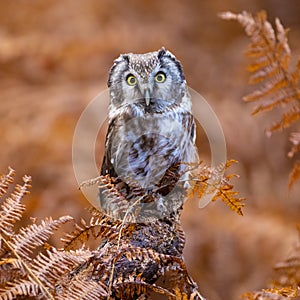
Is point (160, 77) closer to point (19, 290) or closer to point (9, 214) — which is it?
point (9, 214)

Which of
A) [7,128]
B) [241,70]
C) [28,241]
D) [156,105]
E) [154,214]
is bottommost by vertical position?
[28,241]

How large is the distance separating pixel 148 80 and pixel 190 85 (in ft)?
6.32

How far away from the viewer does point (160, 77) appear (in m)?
1.60

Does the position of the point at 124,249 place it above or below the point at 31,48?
below

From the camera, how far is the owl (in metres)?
1.58

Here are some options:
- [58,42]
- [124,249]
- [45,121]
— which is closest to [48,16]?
[58,42]

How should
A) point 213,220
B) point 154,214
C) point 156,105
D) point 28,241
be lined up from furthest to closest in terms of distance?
point 213,220 < point 156,105 < point 154,214 < point 28,241

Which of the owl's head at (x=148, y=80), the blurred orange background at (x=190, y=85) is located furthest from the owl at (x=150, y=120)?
the blurred orange background at (x=190, y=85)

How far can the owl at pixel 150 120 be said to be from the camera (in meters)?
1.58

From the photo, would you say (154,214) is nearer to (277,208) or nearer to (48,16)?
(277,208)

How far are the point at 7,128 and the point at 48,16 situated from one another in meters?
0.84

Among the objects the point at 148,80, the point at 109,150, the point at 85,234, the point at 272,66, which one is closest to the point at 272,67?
the point at 272,66

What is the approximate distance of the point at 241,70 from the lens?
3.62 m

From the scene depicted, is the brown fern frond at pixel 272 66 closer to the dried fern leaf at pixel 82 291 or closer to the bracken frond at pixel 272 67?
the bracken frond at pixel 272 67
